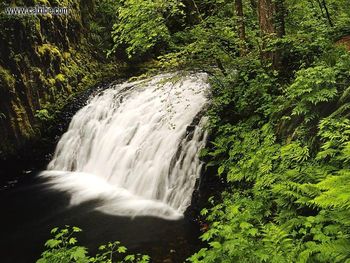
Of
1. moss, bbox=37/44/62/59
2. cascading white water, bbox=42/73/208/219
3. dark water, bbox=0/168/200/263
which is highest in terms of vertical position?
moss, bbox=37/44/62/59

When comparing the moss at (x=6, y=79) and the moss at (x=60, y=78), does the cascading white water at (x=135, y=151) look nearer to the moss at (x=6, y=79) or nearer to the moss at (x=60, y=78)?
the moss at (x=60, y=78)

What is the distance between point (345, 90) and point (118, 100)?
8.96 m

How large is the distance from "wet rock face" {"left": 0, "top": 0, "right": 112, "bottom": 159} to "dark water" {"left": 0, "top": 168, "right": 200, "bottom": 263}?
3040 mm

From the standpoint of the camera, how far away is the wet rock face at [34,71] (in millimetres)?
11422

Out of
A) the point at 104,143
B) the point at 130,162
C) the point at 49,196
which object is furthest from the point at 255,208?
the point at 104,143

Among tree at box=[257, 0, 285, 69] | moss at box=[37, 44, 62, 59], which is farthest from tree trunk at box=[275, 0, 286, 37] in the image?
moss at box=[37, 44, 62, 59]

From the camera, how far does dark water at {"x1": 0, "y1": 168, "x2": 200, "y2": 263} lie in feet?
21.6

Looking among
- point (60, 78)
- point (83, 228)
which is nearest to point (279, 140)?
point (83, 228)

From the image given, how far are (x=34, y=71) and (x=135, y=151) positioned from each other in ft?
18.4

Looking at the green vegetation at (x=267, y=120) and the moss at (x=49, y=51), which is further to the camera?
the moss at (x=49, y=51)

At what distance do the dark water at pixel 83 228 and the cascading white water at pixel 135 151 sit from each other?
1.38 ft

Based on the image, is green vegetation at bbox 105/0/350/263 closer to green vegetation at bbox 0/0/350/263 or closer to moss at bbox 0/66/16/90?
green vegetation at bbox 0/0/350/263

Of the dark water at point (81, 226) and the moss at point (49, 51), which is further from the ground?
the moss at point (49, 51)

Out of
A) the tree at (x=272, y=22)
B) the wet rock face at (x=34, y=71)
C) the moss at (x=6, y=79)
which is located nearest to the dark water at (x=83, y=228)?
the wet rock face at (x=34, y=71)
